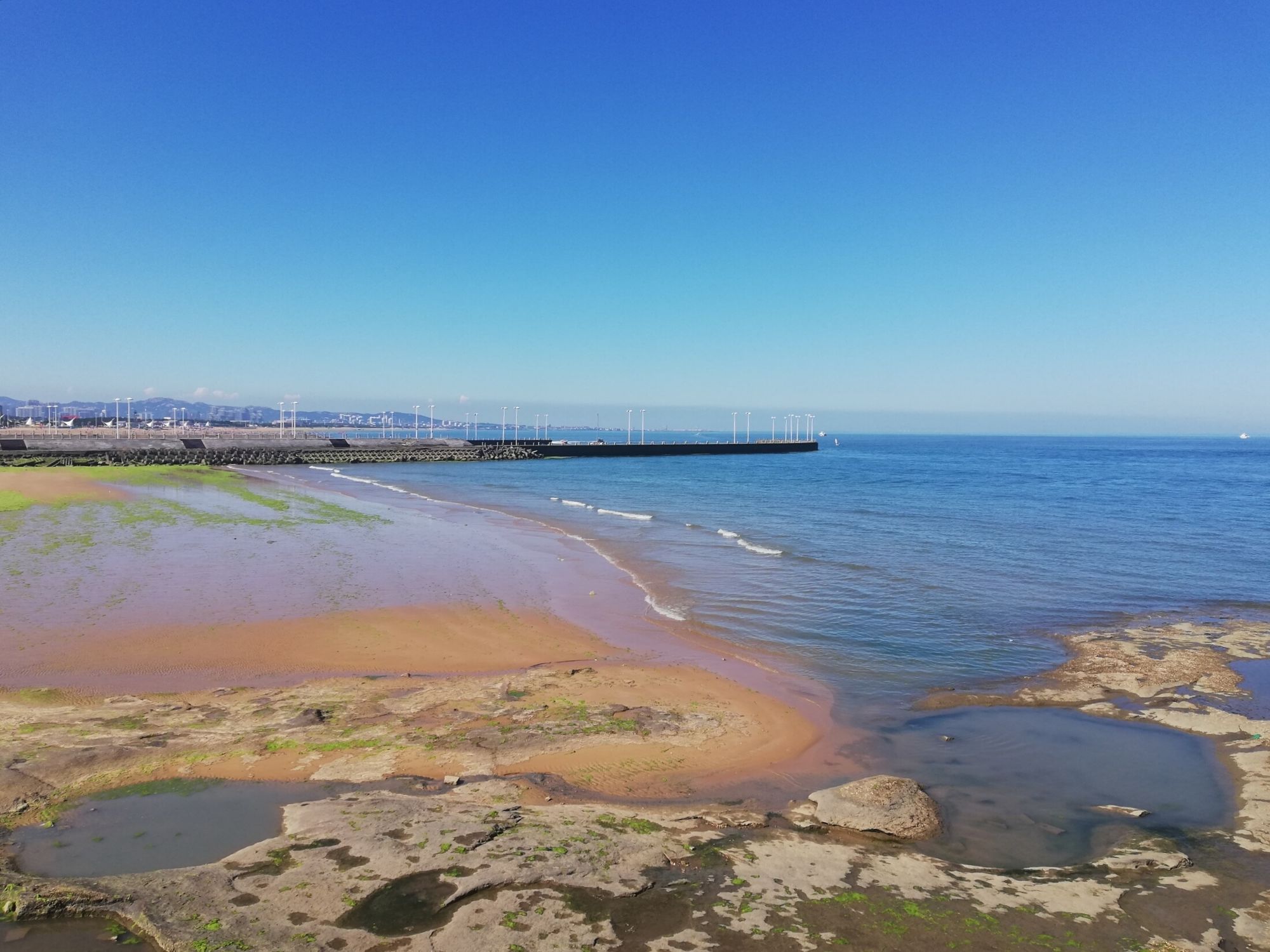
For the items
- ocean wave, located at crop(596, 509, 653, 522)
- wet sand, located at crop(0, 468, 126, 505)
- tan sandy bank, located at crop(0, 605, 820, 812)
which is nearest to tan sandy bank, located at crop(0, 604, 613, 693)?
tan sandy bank, located at crop(0, 605, 820, 812)

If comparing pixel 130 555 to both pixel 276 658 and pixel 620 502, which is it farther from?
pixel 620 502

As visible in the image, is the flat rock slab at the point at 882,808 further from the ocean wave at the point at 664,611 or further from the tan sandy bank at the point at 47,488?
the tan sandy bank at the point at 47,488

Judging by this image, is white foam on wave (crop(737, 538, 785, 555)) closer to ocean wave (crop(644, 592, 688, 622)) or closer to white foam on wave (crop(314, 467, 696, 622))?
white foam on wave (crop(314, 467, 696, 622))

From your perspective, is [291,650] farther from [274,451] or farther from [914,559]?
[274,451]

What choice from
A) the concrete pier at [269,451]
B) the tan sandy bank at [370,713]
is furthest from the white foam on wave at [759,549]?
the concrete pier at [269,451]

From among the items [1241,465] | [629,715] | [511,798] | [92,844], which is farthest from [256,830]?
[1241,465]

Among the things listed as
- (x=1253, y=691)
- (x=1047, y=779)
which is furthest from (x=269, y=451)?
(x=1253, y=691)
